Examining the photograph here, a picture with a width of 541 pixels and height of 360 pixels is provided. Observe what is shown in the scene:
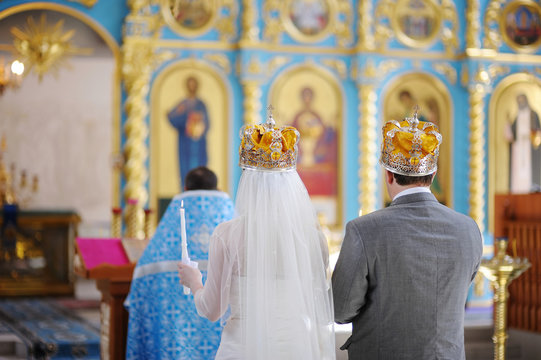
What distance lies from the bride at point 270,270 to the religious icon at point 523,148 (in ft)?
31.5

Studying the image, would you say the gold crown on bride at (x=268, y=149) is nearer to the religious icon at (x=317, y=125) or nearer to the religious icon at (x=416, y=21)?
the religious icon at (x=317, y=125)

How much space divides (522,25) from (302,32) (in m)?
3.68

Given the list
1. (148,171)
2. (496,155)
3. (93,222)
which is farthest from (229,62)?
Answer: (496,155)

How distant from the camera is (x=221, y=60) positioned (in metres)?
11.2

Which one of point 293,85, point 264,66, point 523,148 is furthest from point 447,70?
point 264,66

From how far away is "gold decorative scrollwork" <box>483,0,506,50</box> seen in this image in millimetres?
12047

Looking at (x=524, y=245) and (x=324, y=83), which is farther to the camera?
(x=324, y=83)

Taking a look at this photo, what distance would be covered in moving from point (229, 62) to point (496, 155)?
4.48 metres

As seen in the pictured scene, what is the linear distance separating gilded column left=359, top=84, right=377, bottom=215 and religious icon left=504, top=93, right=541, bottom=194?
2300 millimetres

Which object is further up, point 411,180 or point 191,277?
point 411,180

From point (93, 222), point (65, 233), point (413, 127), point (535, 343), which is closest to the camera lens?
point (413, 127)

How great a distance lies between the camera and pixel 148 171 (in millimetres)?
10977

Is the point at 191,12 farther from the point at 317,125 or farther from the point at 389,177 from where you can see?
the point at 389,177

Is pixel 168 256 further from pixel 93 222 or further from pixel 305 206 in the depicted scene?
pixel 93 222
